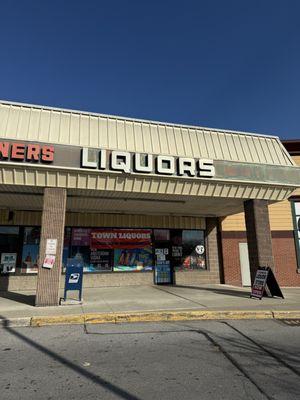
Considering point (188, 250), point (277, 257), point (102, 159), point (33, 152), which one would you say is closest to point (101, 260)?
point (188, 250)

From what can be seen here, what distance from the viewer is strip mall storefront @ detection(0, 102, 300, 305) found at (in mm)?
10875

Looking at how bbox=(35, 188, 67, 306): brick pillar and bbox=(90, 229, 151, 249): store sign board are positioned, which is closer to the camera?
bbox=(35, 188, 67, 306): brick pillar

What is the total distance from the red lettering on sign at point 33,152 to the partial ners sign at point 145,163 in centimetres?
148

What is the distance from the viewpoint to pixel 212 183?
12695 millimetres

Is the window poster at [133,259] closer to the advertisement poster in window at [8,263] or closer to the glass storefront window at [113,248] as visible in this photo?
the glass storefront window at [113,248]

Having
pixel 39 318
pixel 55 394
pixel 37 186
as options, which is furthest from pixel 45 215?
pixel 55 394

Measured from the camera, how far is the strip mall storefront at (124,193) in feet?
35.7

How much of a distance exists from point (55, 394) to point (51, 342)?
8.51 feet

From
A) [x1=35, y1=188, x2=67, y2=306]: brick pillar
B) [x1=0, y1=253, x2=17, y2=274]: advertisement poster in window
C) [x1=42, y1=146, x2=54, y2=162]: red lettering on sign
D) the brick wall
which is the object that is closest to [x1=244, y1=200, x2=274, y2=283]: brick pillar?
the brick wall

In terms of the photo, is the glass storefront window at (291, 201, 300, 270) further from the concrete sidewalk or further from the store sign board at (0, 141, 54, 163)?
the store sign board at (0, 141, 54, 163)

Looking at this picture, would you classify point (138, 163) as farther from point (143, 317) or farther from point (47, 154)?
point (143, 317)

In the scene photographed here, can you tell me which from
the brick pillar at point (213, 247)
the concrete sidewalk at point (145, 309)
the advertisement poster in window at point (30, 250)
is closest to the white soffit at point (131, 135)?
the concrete sidewalk at point (145, 309)

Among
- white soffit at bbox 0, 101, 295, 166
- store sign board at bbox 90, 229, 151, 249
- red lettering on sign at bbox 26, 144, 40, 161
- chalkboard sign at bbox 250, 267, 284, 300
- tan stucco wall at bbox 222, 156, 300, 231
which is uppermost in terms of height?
white soffit at bbox 0, 101, 295, 166

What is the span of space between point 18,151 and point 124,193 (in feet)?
13.3
